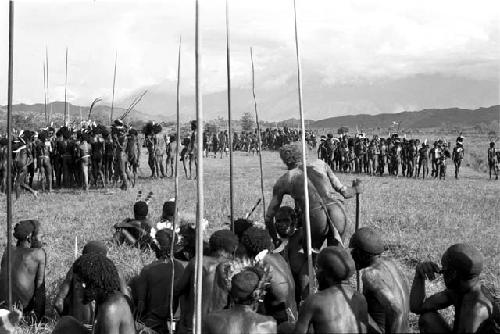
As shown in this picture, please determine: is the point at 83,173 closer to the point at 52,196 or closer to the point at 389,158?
the point at 52,196

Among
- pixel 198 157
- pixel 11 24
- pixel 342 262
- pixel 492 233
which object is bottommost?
A: pixel 492 233

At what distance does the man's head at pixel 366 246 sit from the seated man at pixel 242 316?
97 cm

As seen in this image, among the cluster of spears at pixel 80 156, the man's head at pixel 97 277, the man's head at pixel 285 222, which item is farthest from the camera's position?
the cluster of spears at pixel 80 156

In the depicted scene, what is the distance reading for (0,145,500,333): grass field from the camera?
335 inches

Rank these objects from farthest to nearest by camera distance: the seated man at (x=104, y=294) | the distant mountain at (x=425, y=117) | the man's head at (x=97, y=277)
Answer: the distant mountain at (x=425, y=117), the man's head at (x=97, y=277), the seated man at (x=104, y=294)

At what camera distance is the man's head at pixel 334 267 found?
3.76m

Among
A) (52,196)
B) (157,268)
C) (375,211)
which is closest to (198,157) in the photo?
(157,268)

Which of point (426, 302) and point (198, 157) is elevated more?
point (198, 157)

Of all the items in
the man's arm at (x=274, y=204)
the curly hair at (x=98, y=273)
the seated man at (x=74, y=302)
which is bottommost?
the seated man at (x=74, y=302)

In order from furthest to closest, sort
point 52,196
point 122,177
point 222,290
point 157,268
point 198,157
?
point 122,177, point 52,196, point 157,268, point 222,290, point 198,157

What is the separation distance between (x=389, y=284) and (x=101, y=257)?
1.98 meters

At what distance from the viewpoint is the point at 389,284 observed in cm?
411

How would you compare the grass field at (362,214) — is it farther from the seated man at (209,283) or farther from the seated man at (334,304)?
the seated man at (334,304)

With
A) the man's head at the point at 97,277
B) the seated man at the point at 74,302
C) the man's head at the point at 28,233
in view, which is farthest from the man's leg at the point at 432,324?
the man's head at the point at 28,233
